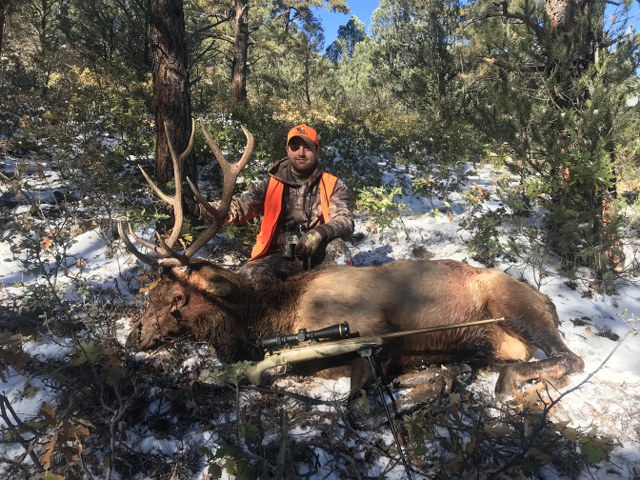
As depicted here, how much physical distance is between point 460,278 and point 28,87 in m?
9.29

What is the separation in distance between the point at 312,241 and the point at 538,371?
2.12m

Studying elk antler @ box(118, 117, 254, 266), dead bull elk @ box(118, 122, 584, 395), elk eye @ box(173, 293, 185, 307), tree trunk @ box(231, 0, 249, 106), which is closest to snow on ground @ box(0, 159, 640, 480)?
dead bull elk @ box(118, 122, 584, 395)

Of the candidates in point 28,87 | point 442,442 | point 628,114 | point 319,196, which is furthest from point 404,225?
point 28,87

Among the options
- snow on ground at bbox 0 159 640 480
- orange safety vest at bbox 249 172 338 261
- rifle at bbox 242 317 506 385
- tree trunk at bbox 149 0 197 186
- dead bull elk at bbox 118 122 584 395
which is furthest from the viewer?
tree trunk at bbox 149 0 197 186

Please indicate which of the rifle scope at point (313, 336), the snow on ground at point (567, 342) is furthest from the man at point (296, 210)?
the rifle scope at point (313, 336)

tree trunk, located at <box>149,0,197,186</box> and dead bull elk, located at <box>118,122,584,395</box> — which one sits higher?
tree trunk, located at <box>149,0,197,186</box>

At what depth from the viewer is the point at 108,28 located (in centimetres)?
995

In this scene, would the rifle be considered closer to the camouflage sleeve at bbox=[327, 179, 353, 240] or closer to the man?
the man

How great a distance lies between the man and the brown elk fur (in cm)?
57

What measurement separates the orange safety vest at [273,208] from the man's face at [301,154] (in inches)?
9.0

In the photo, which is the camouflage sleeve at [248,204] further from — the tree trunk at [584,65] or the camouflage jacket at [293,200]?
the tree trunk at [584,65]

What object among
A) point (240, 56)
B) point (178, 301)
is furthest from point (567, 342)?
point (240, 56)

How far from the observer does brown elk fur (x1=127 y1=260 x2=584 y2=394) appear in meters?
3.09

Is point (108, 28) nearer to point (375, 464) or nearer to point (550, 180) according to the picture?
point (550, 180)
